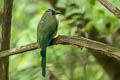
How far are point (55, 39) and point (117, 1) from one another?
1.56 feet

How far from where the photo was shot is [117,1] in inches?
91.8

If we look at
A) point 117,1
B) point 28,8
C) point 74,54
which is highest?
point 117,1

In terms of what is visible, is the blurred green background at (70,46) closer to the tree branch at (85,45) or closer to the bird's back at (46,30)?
the bird's back at (46,30)

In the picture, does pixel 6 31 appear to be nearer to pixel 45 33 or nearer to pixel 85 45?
pixel 45 33

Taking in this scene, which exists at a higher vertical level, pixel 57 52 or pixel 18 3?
pixel 18 3

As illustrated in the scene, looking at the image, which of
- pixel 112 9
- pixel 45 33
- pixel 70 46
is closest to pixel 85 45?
pixel 112 9

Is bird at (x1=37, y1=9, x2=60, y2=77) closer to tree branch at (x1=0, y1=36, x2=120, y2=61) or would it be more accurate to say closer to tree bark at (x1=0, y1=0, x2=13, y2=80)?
tree branch at (x1=0, y1=36, x2=120, y2=61)

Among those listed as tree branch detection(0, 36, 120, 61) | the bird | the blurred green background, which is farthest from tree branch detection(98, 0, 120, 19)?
the blurred green background

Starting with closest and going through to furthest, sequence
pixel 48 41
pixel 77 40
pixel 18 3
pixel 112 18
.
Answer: pixel 77 40 → pixel 48 41 → pixel 112 18 → pixel 18 3

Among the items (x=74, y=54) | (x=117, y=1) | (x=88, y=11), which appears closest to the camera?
(x=117, y=1)

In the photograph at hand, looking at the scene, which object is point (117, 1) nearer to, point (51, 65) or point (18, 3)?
point (51, 65)

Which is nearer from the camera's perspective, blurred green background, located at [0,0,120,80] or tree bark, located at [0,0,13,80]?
tree bark, located at [0,0,13,80]

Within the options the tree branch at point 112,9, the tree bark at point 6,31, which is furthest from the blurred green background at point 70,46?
the tree branch at point 112,9

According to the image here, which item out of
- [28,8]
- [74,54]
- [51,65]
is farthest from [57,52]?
[28,8]
